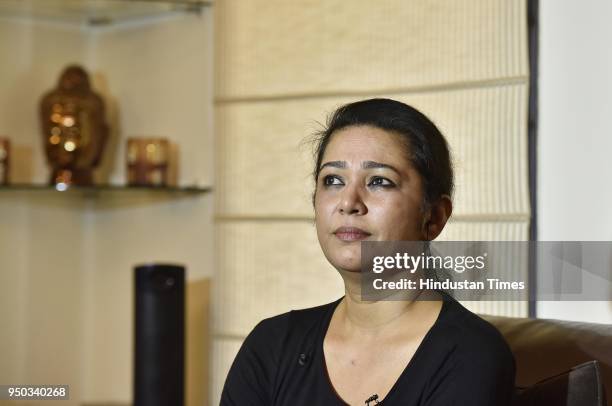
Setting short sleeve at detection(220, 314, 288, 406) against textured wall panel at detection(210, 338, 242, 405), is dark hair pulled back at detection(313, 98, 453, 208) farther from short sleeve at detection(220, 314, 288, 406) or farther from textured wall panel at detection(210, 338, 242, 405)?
textured wall panel at detection(210, 338, 242, 405)

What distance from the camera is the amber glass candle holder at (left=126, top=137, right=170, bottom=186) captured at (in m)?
3.02

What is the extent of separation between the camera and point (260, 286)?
2914 mm

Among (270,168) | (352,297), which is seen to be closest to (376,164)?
(352,297)

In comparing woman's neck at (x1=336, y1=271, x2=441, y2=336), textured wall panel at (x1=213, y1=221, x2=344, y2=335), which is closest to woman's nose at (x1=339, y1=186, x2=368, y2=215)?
woman's neck at (x1=336, y1=271, x2=441, y2=336)

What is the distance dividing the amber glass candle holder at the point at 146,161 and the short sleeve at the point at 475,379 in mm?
1831

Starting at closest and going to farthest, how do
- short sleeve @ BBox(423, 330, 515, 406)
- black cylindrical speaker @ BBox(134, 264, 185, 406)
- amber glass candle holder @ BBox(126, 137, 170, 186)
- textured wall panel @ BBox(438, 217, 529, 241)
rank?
short sleeve @ BBox(423, 330, 515, 406) → textured wall panel @ BBox(438, 217, 529, 241) → black cylindrical speaker @ BBox(134, 264, 185, 406) → amber glass candle holder @ BBox(126, 137, 170, 186)

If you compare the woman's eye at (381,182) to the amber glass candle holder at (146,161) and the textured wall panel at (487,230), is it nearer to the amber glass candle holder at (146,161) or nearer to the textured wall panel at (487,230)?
the textured wall panel at (487,230)

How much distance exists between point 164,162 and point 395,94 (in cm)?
88

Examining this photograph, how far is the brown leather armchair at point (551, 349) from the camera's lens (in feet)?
5.03

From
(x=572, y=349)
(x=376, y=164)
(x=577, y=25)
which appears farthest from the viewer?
(x=577, y=25)

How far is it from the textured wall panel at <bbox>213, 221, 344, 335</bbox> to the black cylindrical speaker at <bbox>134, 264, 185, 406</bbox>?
22 cm

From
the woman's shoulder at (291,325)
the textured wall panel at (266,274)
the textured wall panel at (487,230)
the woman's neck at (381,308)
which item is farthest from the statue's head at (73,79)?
the woman's neck at (381,308)

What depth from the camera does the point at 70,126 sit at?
3014mm

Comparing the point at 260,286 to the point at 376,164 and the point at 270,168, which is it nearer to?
the point at 270,168
